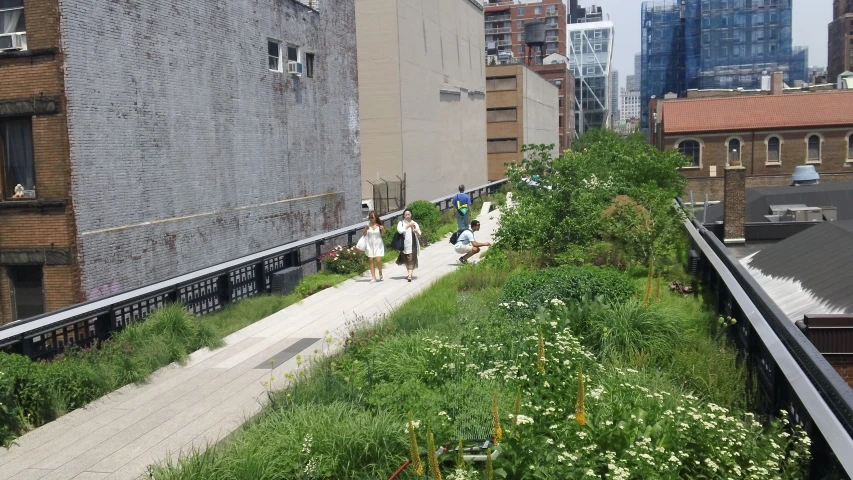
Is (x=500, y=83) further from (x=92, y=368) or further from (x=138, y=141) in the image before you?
(x=92, y=368)

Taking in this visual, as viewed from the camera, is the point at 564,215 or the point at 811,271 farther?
the point at 811,271

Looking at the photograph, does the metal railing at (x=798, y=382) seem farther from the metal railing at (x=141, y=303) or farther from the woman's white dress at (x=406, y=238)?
the metal railing at (x=141, y=303)

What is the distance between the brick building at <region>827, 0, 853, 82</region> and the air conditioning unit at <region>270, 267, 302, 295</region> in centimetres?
15131

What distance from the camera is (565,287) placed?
1176 centimetres

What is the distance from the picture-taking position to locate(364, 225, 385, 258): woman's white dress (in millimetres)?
17234

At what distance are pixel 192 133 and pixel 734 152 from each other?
57.3 meters

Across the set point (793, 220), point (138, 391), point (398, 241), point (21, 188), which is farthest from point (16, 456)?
point (793, 220)

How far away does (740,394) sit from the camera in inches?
348

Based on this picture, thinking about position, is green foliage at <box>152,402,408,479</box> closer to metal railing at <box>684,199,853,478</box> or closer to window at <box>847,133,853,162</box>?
metal railing at <box>684,199,853,478</box>

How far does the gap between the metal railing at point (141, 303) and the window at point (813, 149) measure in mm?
57612

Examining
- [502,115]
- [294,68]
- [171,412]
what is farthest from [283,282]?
[502,115]

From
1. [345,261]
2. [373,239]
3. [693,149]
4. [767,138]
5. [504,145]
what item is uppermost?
[504,145]

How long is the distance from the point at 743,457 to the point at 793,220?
2763cm

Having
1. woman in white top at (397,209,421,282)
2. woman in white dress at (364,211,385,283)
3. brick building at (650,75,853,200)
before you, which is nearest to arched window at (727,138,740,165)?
brick building at (650,75,853,200)
